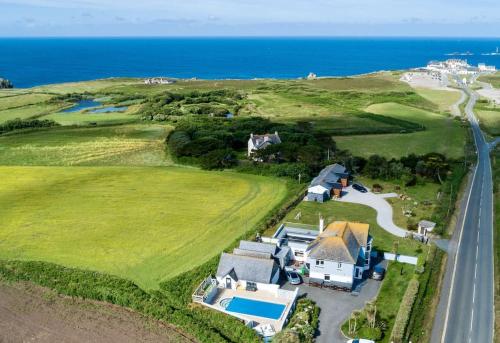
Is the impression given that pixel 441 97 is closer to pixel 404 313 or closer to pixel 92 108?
pixel 92 108

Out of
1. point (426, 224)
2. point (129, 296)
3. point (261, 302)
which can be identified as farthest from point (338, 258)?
point (129, 296)

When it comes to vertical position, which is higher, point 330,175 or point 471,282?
point 330,175

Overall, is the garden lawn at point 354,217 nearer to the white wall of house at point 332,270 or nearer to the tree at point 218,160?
the white wall of house at point 332,270

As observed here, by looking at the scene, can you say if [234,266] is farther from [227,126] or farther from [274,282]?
[227,126]

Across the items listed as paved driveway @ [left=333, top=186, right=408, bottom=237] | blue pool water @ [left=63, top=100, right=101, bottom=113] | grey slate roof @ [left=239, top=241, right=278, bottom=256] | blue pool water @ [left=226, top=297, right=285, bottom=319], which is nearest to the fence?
paved driveway @ [left=333, top=186, right=408, bottom=237]

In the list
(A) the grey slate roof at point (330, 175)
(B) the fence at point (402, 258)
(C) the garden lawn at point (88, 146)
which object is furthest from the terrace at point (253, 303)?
(C) the garden lawn at point (88, 146)

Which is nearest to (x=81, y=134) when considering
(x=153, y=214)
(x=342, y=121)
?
(x=153, y=214)
